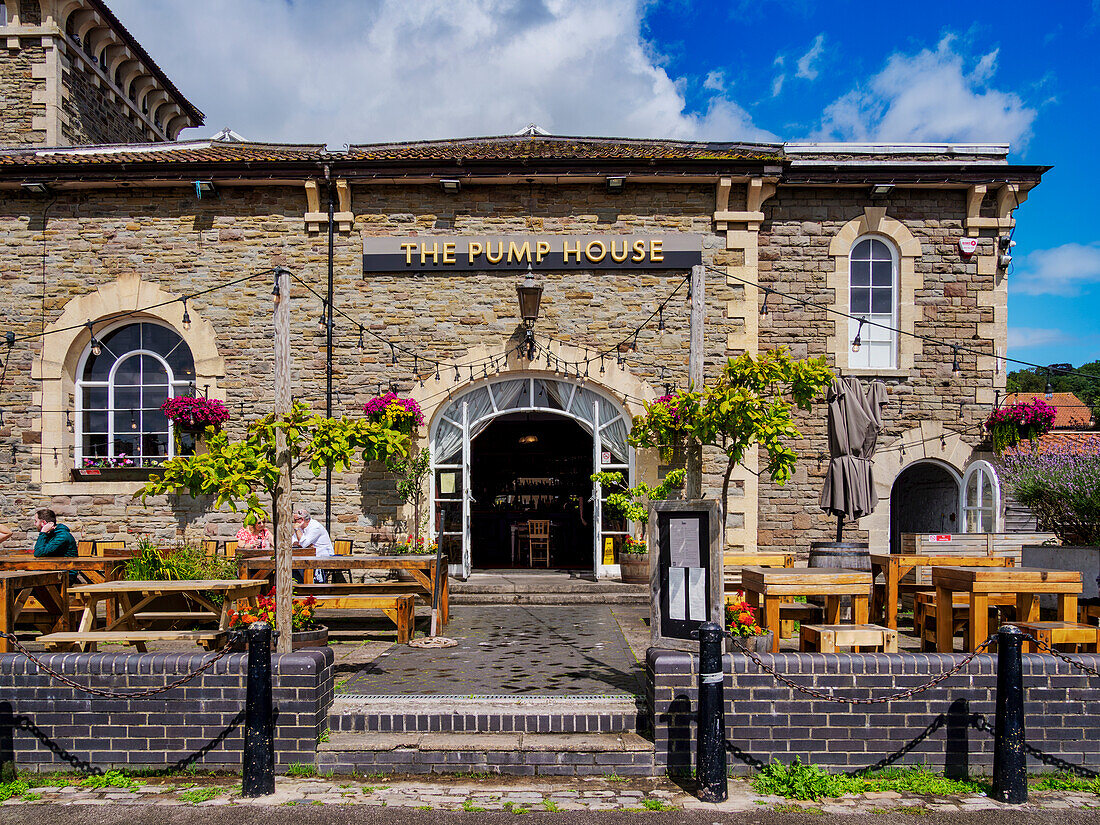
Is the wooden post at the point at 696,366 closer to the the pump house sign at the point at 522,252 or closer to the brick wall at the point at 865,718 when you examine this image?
the brick wall at the point at 865,718

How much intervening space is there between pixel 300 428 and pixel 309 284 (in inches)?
251

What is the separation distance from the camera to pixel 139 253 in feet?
39.3

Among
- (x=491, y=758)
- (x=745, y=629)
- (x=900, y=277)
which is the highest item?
(x=900, y=277)

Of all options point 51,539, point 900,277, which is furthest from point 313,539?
point 900,277

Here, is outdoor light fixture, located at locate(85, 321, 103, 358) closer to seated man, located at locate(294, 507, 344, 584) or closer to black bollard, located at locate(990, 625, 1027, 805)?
seated man, located at locate(294, 507, 344, 584)

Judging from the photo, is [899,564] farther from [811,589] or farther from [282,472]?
[282,472]

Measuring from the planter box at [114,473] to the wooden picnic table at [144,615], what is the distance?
4.21 meters

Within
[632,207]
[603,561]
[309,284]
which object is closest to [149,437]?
[309,284]

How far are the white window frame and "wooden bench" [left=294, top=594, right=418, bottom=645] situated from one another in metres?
7.64

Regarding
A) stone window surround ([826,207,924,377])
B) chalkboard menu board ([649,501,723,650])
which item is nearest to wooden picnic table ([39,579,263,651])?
chalkboard menu board ([649,501,723,650])

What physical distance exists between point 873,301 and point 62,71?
13.8 meters

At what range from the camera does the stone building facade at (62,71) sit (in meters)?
13.6

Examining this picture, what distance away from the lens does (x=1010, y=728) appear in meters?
4.81

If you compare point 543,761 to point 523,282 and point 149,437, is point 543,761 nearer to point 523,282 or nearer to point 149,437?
point 523,282
